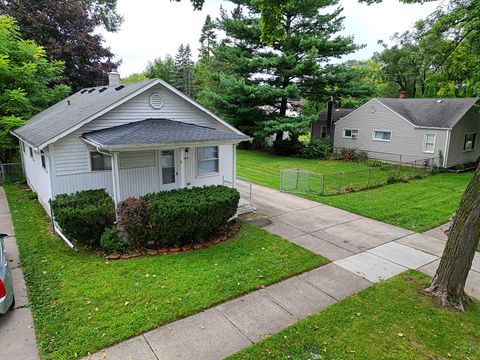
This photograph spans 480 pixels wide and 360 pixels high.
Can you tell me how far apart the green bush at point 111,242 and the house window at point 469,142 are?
80.1 ft

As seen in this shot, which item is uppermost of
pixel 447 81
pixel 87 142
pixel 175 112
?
pixel 447 81

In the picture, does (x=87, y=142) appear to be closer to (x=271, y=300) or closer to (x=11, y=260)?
(x=11, y=260)

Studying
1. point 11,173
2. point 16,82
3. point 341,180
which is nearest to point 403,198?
point 341,180

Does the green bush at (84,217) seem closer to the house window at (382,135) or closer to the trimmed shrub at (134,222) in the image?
the trimmed shrub at (134,222)

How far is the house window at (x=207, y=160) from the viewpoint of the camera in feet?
38.2

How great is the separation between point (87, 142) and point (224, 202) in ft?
15.0

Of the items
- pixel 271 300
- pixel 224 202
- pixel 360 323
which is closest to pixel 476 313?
pixel 360 323

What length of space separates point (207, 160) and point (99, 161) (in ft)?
12.1

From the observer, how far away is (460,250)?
19.5 feet

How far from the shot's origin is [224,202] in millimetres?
8797

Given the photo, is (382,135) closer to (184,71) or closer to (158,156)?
(158,156)

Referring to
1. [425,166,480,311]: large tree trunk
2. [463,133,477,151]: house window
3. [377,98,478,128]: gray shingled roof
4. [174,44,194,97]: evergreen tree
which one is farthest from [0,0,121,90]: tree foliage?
[174,44,194,97]: evergreen tree

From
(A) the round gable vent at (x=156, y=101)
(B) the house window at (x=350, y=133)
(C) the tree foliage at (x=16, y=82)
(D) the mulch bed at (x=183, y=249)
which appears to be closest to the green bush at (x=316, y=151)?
(B) the house window at (x=350, y=133)

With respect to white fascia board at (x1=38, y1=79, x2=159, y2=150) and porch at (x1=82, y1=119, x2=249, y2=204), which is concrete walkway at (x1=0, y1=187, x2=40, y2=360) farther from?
white fascia board at (x1=38, y1=79, x2=159, y2=150)
